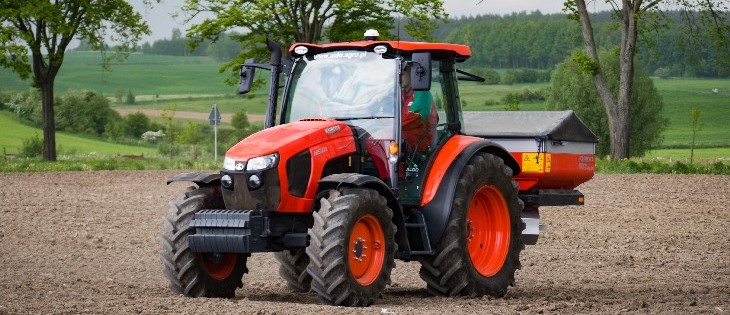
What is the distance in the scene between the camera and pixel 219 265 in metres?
12.5

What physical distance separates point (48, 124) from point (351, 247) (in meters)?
42.1

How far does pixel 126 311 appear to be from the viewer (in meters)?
10.6

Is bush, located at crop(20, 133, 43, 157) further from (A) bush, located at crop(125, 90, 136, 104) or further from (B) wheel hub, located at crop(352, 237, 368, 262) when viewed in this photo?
(B) wheel hub, located at crop(352, 237, 368, 262)

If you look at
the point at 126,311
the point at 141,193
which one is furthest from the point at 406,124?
the point at 141,193

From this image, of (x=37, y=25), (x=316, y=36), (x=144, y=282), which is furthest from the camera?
(x=316, y=36)

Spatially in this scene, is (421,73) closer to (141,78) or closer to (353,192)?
(353,192)

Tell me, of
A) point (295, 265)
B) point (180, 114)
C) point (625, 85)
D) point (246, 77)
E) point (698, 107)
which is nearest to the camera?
point (246, 77)

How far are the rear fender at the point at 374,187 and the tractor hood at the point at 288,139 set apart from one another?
0.40m

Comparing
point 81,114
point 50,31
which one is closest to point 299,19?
point 50,31

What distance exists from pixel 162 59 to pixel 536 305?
129813 mm

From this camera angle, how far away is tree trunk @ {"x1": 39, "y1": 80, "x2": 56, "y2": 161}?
50.8 m

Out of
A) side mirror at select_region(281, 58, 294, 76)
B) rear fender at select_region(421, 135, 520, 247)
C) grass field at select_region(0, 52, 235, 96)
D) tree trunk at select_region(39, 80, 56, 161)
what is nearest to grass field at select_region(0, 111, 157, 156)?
tree trunk at select_region(39, 80, 56, 161)

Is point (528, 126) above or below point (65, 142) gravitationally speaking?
above

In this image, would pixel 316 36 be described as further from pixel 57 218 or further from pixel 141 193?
pixel 57 218
